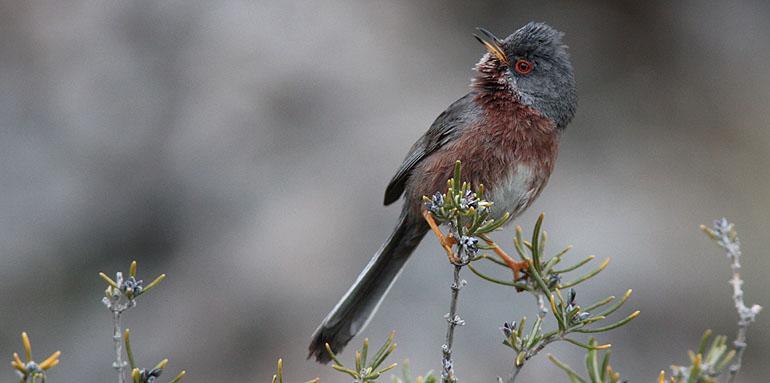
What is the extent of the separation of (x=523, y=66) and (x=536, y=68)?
8cm

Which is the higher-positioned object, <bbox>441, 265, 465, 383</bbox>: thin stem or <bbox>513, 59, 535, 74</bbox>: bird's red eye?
<bbox>513, 59, 535, 74</bbox>: bird's red eye

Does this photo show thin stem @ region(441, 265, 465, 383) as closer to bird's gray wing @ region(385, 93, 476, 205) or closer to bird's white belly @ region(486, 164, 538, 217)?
bird's white belly @ region(486, 164, 538, 217)

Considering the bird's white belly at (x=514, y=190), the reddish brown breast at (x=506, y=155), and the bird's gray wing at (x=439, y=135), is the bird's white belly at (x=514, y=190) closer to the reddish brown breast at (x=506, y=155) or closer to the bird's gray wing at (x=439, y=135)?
the reddish brown breast at (x=506, y=155)

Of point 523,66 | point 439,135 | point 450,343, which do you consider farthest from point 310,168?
point 450,343

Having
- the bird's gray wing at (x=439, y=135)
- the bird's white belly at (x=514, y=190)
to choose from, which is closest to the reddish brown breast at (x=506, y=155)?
A: the bird's white belly at (x=514, y=190)

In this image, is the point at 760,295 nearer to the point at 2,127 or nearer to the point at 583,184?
the point at 583,184

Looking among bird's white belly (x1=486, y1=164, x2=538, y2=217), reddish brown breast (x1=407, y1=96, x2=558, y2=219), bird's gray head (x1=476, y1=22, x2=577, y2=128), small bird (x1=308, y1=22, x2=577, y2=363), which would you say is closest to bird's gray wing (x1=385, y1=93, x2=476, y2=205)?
small bird (x1=308, y1=22, x2=577, y2=363)

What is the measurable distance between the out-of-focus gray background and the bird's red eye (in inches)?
87.4

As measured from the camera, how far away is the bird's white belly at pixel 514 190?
4340 mm

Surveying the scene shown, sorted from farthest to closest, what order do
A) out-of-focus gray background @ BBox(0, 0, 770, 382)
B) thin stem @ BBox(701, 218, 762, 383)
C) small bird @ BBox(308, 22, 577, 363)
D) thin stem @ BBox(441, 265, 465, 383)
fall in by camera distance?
out-of-focus gray background @ BBox(0, 0, 770, 382), small bird @ BBox(308, 22, 577, 363), thin stem @ BBox(441, 265, 465, 383), thin stem @ BBox(701, 218, 762, 383)

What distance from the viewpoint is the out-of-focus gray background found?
6688 millimetres

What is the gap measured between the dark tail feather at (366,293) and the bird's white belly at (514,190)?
Result: 57 centimetres

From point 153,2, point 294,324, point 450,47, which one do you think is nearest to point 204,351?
point 294,324

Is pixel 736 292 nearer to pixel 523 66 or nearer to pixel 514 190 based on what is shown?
pixel 514 190
